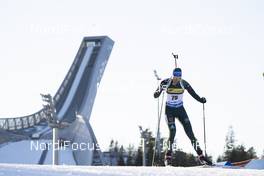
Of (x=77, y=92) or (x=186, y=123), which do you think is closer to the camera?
(x=186, y=123)

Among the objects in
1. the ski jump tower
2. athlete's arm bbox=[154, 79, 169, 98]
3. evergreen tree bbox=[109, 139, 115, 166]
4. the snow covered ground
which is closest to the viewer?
the snow covered ground

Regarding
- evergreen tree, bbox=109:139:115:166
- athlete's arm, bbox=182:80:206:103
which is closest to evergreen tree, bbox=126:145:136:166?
evergreen tree, bbox=109:139:115:166

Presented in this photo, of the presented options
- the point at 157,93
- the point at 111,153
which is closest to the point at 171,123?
the point at 157,93

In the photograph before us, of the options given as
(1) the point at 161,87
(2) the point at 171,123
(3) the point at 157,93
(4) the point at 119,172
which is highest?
(1) the point at 161,87

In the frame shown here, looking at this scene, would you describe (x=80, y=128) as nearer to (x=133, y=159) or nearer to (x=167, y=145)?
(x=133, y=159)

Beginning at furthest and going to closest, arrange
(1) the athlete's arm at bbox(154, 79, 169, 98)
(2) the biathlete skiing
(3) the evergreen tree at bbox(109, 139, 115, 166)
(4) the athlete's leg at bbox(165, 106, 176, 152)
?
(3) the evergreen tree at bbox(109, 139, 115, 166)
(1) the athlete's arm at bbox(154, 79, 169, 98)
(2) the biathlete skiing
(4) the athlete's leg at bbox(165, 106, 176, 152)

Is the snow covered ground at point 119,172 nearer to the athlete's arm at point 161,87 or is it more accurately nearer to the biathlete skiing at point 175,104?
the biathlete skiing at point 175,104

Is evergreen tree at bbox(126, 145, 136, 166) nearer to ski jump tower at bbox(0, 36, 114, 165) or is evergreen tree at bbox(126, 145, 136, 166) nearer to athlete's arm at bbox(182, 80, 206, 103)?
ski jump tower at bbox(0, 36, 114, 165)

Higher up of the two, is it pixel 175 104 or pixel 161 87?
pixel 161 87

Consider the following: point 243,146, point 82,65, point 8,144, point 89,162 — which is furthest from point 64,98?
point 243,146

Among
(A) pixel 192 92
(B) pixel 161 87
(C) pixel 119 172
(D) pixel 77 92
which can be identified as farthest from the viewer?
(D) pixel 77 92

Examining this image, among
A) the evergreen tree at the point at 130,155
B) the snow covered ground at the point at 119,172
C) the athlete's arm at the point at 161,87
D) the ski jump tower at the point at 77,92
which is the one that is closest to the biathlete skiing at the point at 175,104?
the athlete's arm at the point at 161,87

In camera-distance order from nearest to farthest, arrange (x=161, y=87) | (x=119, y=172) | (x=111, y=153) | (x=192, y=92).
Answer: (x=119, y=172) < (x=161, y=87) < (x=192, y=92) < (x=111, y=153)

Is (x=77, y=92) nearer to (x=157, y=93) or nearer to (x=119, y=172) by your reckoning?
(x=157, y=93)
